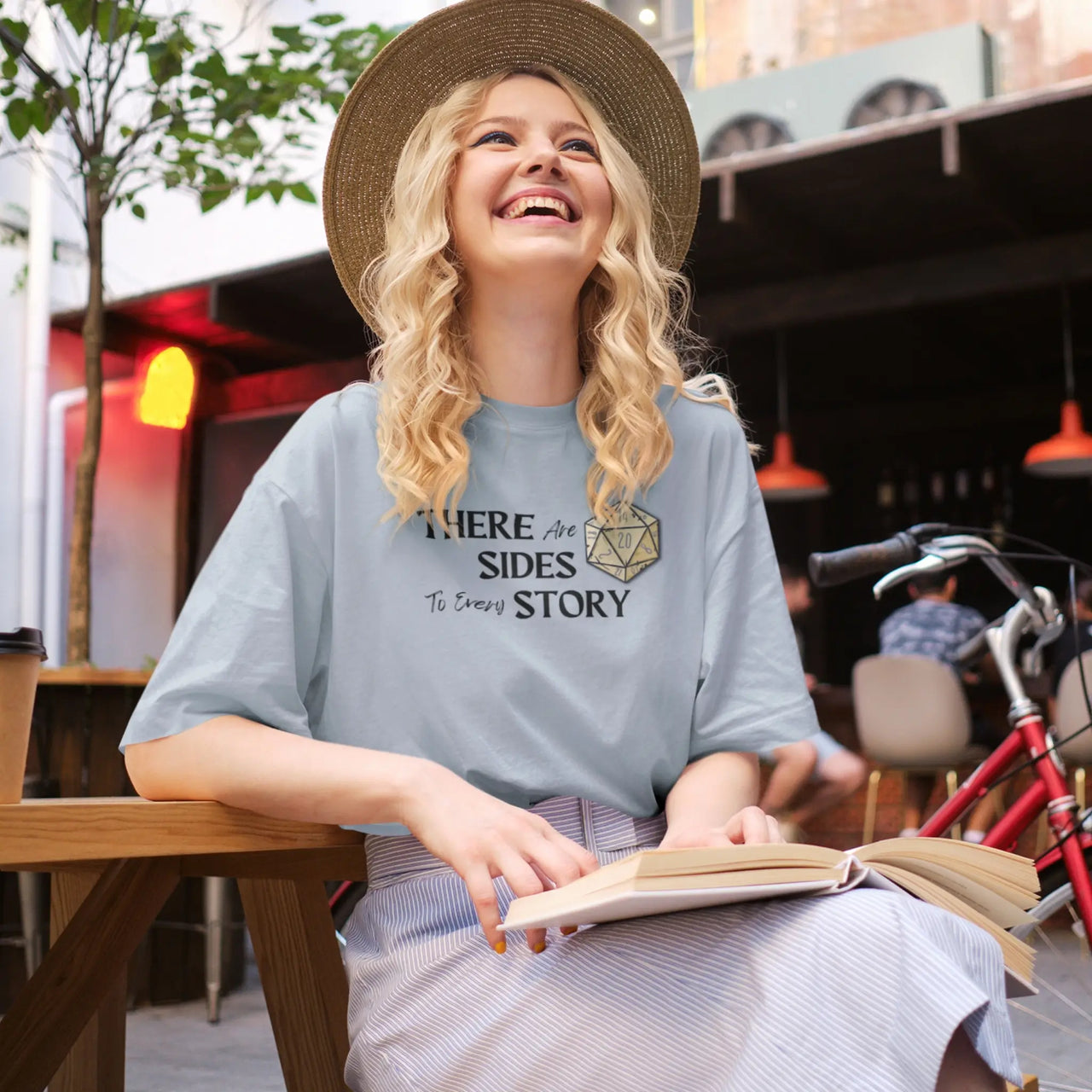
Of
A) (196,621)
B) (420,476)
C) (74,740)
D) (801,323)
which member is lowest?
(74,740)

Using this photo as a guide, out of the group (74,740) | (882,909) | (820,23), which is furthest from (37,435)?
(882,909)

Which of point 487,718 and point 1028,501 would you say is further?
point 1028,501

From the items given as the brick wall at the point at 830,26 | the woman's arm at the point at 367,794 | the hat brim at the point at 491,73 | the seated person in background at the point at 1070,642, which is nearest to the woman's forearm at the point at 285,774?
the woman's arm at the point at 367,794

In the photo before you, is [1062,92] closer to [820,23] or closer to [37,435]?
[820,23]

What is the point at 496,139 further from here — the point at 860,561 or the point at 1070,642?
the point at 1070,642

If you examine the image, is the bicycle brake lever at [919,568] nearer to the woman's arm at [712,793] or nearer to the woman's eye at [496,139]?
the woman's arm at [712,793]

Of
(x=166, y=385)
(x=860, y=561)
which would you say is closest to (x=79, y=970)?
(x=860, y=561)

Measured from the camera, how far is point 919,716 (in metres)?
5.11

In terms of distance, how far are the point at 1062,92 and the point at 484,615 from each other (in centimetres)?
446

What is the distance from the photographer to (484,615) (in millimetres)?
1234

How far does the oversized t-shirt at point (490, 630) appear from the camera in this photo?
1175 mm

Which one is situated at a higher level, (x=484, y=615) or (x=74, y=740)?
(x=484, y=615)

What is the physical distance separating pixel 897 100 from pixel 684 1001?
23.2 feet

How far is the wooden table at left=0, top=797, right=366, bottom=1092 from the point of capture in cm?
103
